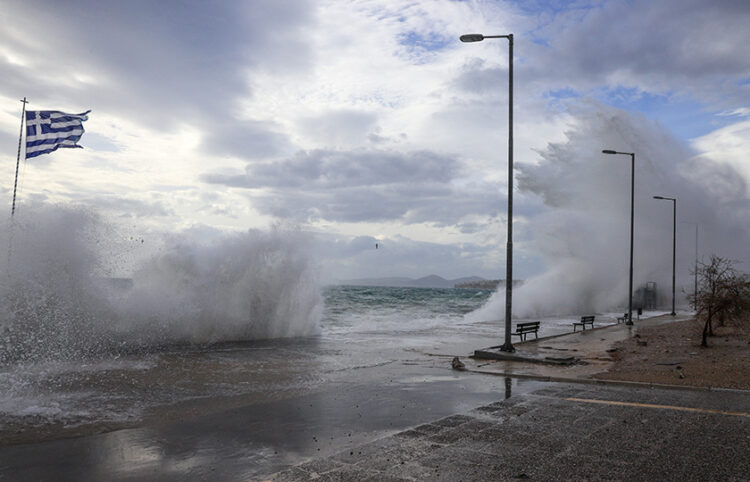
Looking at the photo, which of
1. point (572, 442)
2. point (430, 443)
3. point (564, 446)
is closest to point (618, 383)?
point (572, 442)

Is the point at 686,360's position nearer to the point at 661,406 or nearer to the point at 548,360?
the point at 548,360

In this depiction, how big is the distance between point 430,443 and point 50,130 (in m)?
20.9

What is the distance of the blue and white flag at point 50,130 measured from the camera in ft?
67.2

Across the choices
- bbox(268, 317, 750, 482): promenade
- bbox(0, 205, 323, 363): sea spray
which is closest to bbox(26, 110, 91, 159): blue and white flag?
bbox(0, 205, 323, 363): sea spray

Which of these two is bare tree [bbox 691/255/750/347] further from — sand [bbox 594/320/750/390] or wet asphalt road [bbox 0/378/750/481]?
wet asphalt road [bbox 0/378/750/481]

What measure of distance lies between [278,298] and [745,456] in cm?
2164

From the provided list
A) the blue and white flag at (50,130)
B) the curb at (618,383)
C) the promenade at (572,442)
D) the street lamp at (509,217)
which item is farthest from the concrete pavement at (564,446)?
the blue and white flag at (50,130)

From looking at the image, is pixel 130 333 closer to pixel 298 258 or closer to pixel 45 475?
pixel 298 258

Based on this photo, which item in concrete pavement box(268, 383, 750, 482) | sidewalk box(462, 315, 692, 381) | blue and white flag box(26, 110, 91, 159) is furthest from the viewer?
blue and white flag box(26, 110, 91, 159)

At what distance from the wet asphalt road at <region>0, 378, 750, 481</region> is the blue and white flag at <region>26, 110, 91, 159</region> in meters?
17.4

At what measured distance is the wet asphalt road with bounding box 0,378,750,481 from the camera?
17.3ft

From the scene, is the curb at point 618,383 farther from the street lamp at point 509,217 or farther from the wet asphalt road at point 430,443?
the street lamp at point 509,217

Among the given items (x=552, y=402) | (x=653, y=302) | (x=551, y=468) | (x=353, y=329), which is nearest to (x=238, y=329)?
(x=353, y=329)

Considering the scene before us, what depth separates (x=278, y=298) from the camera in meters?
25.6
